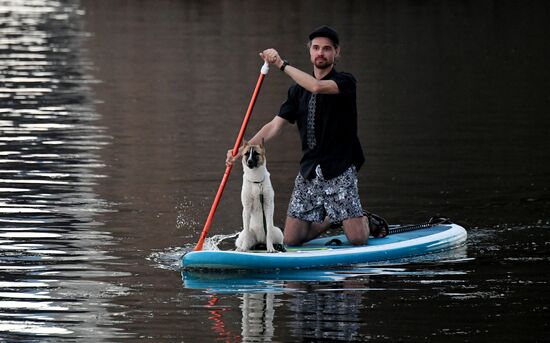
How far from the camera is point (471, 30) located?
2152 inches

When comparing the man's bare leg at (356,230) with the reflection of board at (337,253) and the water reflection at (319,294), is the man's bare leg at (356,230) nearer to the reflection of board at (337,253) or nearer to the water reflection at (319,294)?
the reflection of board at (337,253)

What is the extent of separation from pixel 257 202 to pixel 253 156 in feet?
1.46

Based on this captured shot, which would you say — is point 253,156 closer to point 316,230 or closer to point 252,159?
point 252,159

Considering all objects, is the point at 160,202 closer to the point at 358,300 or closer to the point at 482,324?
the point at 358,300

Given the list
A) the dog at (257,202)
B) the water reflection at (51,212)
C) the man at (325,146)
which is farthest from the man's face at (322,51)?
the water reflection at (51,212)

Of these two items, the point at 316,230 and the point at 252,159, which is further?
the point at 316,230

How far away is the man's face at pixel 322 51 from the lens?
13742 mm

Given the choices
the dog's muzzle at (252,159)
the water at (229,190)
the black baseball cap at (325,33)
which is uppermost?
the black baseball cap at (325,33)

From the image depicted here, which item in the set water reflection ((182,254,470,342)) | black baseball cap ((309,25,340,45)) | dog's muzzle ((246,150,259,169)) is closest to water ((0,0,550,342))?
water reflection ((182,254,470,342))

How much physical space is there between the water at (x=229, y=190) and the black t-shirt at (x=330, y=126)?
1.04 meters

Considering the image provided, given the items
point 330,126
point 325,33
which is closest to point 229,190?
point 330,126

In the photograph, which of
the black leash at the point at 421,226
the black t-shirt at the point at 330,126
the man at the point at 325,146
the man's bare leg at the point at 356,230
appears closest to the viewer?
the man at the point at 325,146

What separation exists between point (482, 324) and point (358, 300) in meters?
1.22

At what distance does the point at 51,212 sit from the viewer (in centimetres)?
1659
